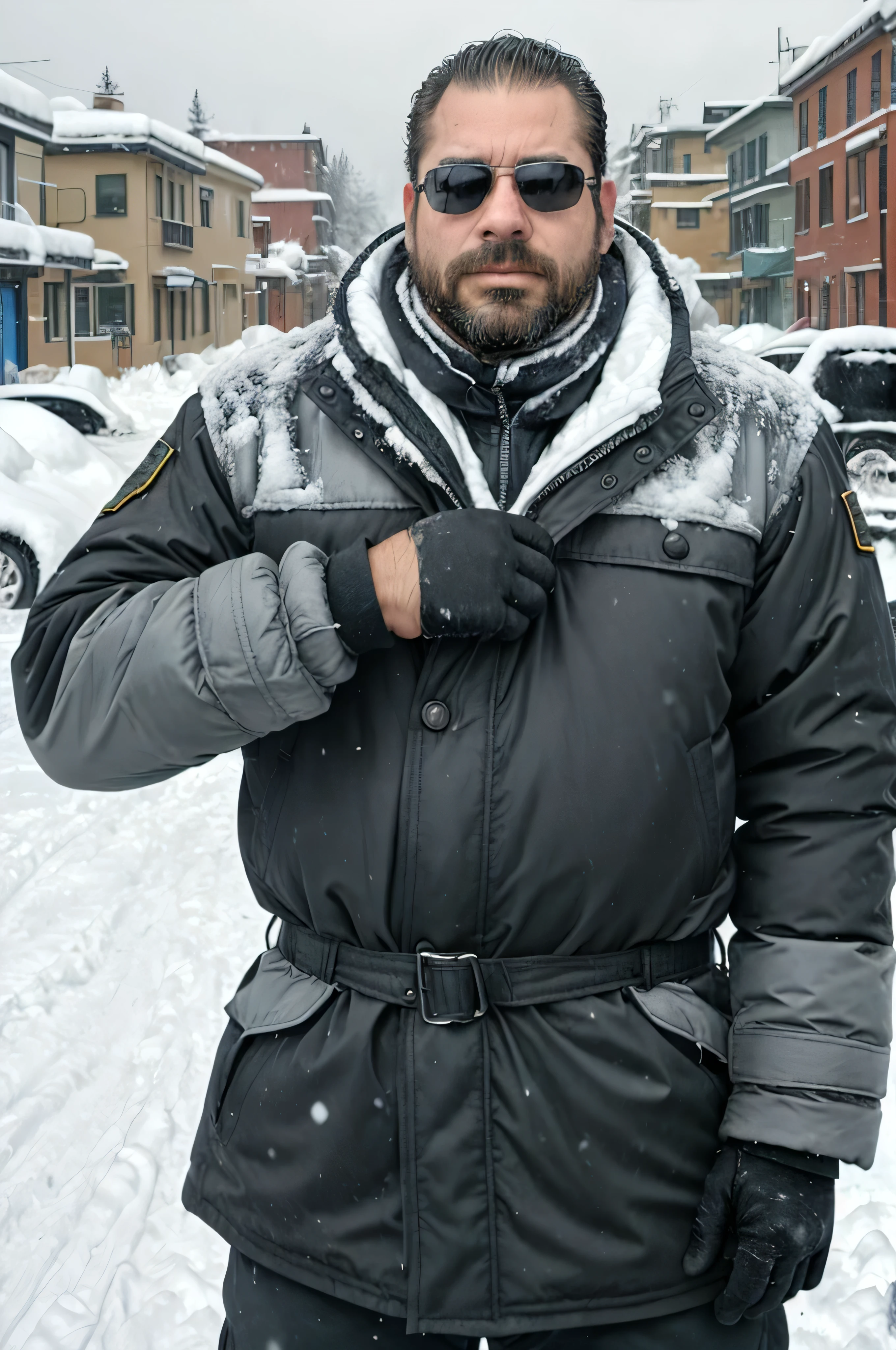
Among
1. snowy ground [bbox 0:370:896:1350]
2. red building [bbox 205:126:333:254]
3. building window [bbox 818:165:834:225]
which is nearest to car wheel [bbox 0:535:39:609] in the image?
snowy ground [bbox 0:370:896:1350]

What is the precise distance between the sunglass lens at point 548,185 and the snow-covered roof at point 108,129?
23744 millimetres

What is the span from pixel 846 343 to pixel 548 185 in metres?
9.45

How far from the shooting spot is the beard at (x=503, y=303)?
1.75 meters

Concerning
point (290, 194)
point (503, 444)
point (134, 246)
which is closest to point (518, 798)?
point (503, 444)

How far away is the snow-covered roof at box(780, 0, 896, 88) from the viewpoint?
1200cm

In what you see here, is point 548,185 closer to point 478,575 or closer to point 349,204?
point 478,575

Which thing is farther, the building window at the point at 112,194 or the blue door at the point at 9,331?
the building window at the point at 112,194

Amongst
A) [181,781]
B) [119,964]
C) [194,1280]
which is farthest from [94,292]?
[194,1280]

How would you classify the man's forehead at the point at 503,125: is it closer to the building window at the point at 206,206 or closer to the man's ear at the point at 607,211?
the man's ear at the point at 607,211

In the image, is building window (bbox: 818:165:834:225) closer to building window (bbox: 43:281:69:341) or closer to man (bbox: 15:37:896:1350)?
man (bbox: 15:37:896:1350)

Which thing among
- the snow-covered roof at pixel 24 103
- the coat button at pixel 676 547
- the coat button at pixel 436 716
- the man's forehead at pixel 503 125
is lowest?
the coat button at pixel 436 716

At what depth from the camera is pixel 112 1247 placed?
2623 millimetres

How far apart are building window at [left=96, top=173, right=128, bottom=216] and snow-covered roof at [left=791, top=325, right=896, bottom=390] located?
18.5 metres

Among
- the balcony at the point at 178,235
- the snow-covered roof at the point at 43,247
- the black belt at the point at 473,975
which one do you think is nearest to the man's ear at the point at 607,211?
the black belt at the point at 473,975
